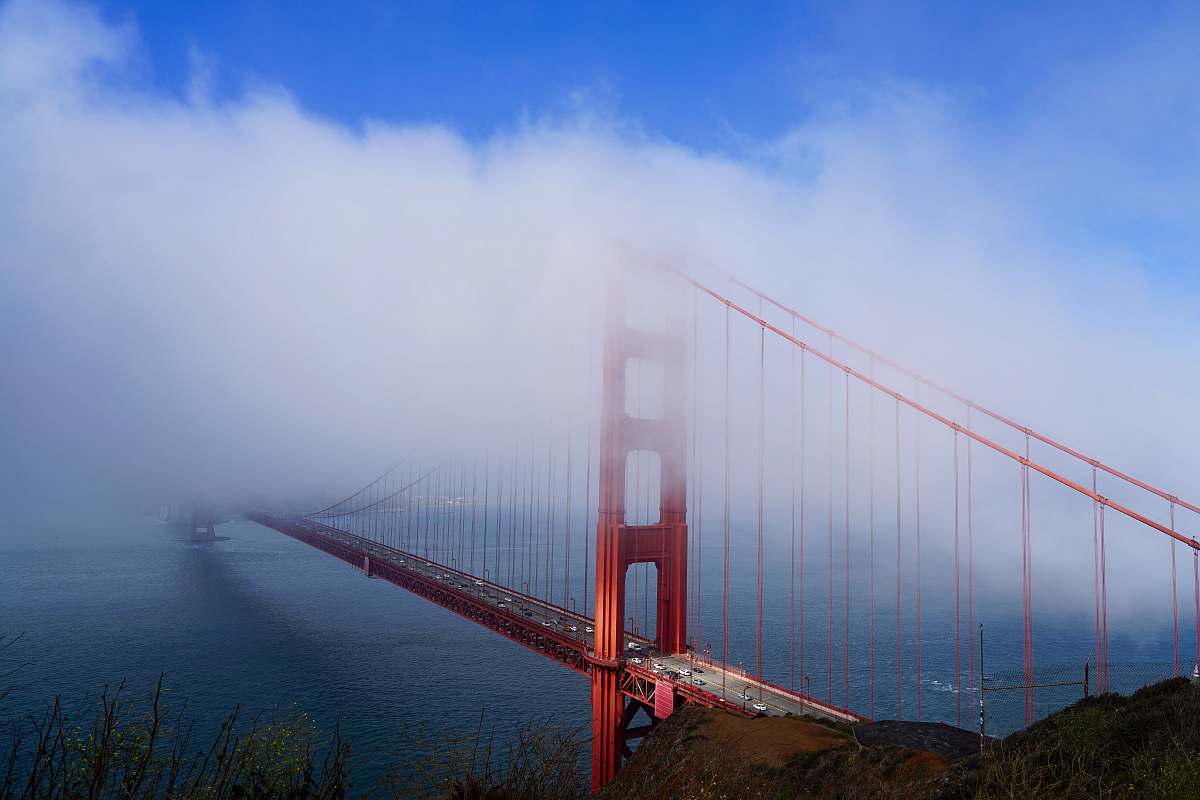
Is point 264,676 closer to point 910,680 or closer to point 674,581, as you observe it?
point 674,581

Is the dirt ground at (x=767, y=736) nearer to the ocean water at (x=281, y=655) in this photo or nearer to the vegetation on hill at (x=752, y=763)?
the vegetation on hill at (x=752, y=763)

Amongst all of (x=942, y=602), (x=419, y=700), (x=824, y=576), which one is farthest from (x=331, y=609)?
(x=942, y=602)

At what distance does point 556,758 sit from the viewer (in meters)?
5.53

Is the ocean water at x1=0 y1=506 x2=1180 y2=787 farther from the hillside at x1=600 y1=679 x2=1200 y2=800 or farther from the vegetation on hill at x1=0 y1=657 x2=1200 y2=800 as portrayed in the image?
the vegetation on hill at x1=0 y1=657 x2=1200 y2=800

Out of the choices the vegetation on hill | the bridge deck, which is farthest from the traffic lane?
the vegetation on hill

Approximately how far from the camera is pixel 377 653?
135 ft

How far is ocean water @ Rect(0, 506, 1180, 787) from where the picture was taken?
30.8 metres

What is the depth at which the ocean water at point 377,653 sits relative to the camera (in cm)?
3078


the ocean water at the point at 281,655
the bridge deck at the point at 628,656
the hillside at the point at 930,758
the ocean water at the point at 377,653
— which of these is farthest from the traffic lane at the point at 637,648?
the ocean water at the point at 281,655

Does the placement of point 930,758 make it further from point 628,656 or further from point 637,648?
point 637,648

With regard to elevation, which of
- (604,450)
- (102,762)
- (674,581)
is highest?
(604,450)

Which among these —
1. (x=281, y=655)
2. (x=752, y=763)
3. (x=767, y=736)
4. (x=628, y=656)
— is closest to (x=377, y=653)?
(x=281, y=655)

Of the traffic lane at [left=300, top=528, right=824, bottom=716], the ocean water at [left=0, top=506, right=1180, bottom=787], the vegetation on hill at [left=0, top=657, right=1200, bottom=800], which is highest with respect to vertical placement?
the vegetation on hill at [left=0, top=657, right=1200, bottom=800]

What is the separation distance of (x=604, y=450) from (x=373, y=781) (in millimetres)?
13640
